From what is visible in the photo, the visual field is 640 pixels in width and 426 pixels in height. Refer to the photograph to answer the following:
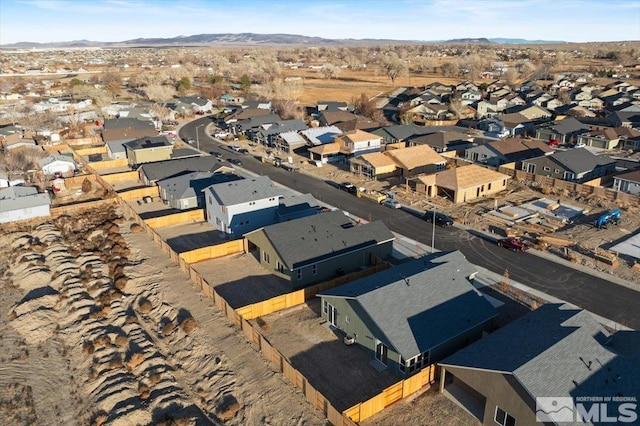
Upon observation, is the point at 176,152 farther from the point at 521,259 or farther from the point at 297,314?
the point at 521,259

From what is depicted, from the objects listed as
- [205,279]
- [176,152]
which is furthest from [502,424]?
[176,152]

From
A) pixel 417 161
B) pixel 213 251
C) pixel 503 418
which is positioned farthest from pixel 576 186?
pixel 213 251

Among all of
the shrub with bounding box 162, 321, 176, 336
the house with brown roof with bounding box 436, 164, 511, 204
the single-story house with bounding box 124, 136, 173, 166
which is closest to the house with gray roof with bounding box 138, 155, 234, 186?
the single-story house with bounding box 124, 136, 173, 166

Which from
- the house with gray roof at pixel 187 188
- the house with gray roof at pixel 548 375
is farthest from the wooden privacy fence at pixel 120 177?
the house with gray roof at pixel 548 375

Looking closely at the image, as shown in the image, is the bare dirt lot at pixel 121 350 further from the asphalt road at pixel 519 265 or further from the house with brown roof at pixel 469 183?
the house with brown roof at pixel 469 183

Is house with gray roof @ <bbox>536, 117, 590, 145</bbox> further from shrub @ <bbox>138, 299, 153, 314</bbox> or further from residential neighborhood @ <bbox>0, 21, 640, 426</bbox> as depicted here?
shrub @ <bbox>138, 299, 153, 314</bbox>

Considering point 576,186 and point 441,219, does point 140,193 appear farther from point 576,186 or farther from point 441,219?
point 576,186
